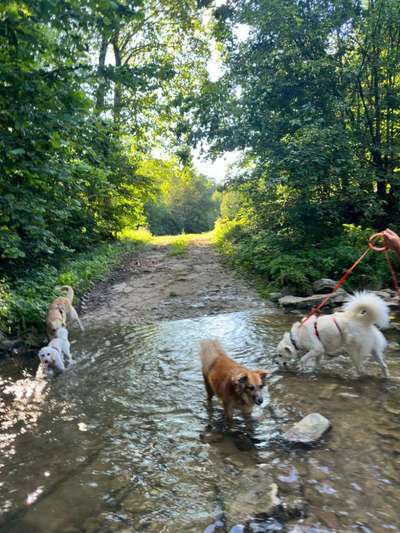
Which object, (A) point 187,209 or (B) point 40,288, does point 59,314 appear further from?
(A) point 187,209

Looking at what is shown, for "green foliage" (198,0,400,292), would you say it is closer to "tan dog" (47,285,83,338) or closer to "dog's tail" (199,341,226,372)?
"tan dog" (47,285,83,338)

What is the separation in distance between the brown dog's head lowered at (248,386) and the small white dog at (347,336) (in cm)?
190

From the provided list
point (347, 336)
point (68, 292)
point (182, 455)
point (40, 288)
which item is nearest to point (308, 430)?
point (182, 455)

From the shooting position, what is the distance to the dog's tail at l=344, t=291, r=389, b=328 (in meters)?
5.86

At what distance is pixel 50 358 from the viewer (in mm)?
6906

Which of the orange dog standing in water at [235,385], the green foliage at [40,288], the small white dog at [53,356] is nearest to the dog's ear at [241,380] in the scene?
the orange dog standing in water at [235,385]

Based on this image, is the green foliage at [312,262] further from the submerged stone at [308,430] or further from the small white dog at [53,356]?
the submerged stone at [308,430]

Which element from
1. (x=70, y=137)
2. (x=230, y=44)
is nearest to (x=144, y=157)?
(x=230, y=44)

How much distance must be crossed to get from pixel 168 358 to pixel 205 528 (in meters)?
4.52

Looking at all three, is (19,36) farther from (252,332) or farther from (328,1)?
(328,1)

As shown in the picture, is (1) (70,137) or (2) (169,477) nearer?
(2) (169,477)

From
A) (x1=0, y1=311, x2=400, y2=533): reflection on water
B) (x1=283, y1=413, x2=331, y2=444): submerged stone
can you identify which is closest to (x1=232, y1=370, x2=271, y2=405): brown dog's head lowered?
(x1=0, y1=311, x2=400, y2=533): reflection on water

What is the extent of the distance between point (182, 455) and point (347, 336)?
3215 mm

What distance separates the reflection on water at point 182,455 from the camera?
3311 millimetres
